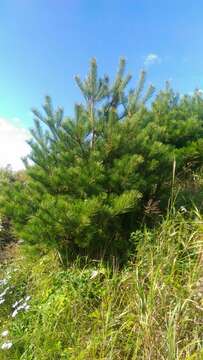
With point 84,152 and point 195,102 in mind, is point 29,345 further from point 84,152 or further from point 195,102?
point 195,102

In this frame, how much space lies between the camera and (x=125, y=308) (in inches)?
117

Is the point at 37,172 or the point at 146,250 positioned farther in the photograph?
the point at 37,172

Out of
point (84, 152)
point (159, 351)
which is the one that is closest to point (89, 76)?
point (84, 152)

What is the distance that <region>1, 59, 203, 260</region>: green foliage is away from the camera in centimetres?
354

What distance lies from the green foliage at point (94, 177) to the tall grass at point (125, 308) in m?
0.28

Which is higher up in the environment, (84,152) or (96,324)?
(84,152)

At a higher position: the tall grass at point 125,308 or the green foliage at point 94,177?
the green foliage at point 94,177

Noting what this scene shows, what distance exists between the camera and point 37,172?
391 cm

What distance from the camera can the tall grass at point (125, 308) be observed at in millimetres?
2555

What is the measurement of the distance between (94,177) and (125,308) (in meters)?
1.19

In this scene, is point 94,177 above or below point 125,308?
above

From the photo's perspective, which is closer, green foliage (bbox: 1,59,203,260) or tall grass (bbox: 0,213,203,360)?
tall grass (bbox: 0,213,203,360)

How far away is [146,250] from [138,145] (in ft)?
3.33

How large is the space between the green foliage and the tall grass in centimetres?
28
